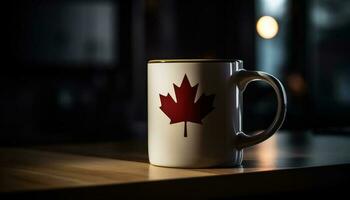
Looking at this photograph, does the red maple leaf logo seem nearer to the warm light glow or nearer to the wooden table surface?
the wooden table surface

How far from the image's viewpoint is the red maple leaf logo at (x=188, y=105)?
723 mm

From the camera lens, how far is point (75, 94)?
7.86 ft

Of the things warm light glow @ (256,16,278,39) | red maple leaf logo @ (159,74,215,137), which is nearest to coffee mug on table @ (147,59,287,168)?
red maple leaf logo @ (159,74,215,137)

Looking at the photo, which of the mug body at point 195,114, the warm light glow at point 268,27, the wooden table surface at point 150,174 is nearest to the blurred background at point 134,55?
the warm light glow at point 268,27

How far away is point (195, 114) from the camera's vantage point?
723mm

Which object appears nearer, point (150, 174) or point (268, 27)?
point (150, 174)

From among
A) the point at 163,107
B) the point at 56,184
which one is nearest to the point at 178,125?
the point at 163,107

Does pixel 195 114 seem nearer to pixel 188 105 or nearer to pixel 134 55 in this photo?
pixel 188 105

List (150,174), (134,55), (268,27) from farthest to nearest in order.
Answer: (134,55) → (268,27) → (150,174)

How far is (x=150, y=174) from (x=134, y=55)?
1868mm

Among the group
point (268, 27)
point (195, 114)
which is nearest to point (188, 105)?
point (195, 114)

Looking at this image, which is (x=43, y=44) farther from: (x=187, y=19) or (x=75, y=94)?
(x=187, y=19)

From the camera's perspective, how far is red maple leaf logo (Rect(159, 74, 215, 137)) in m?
0.72

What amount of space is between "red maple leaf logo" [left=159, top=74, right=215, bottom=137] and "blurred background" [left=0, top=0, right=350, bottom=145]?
1245 millimetres
